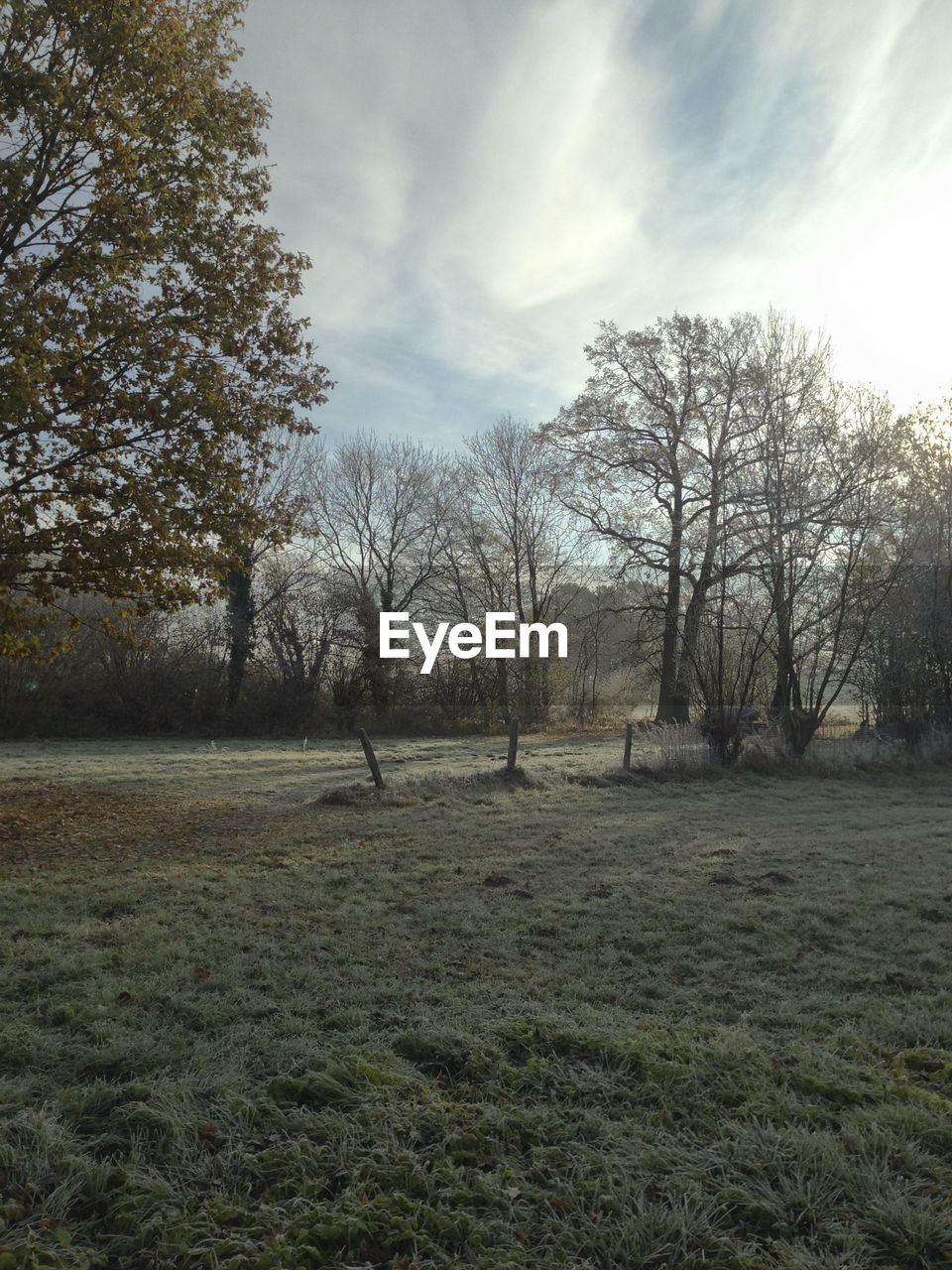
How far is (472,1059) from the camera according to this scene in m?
3.53

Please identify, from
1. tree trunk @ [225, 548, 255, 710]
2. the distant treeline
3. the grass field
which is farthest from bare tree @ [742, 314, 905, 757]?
tree trunk @ [225, 548, 255, 710]

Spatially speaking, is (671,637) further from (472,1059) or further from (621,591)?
(472,1059)

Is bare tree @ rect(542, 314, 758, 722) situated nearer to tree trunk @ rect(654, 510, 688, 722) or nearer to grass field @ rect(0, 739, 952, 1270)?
tree trunk @ rect(654, 510, 688, 722)

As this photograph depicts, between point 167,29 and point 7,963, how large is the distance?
944 cm

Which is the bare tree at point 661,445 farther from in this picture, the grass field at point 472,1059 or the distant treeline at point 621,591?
the grass field at point 472,1059

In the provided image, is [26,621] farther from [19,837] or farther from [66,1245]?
[66,1245]

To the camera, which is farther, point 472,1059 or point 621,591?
point 621,591

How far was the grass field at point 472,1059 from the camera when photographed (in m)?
2.50

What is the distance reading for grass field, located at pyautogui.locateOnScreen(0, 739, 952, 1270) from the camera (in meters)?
2.50

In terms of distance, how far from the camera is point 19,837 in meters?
8.67

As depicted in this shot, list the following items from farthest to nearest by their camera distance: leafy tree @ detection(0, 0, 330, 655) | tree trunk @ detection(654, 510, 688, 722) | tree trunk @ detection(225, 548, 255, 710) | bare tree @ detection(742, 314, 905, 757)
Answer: tree trunk @ detection(225, 548, 255, 710) → tree trunk @ detection(654, 510, 688, 722) → bare tree @ detection(742, 314, 905, 757) → leafy tree @ detection(0, 0, 330, 655)

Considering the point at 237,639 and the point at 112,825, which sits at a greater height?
the point at 237,639

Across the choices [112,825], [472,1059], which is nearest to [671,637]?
[112,825]

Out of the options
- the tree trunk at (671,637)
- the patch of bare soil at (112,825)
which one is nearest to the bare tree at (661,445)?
the tree trunk at (671,637)
